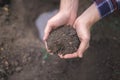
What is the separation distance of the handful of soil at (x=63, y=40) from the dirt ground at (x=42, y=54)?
0.41 meters

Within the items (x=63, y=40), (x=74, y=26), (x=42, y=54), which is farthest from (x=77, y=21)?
(x=42, y=54)

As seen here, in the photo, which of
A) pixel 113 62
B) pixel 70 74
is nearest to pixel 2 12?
pixel 70 74

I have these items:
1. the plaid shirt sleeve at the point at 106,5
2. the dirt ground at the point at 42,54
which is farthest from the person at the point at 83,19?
the dirt ground at the point at 42,54

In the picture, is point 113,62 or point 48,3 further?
point 48,3

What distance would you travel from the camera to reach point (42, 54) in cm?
196

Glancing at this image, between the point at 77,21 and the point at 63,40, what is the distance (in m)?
0.14

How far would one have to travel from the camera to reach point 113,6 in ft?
4.82

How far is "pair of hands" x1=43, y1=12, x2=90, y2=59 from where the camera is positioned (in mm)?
1443

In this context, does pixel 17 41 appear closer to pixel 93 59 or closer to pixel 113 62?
pixel 93 59

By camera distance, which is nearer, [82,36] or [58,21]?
[82,36]

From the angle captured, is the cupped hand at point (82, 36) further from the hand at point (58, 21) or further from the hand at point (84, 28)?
the hand at point (58, 21)

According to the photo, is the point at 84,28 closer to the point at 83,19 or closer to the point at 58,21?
the point at 83,19

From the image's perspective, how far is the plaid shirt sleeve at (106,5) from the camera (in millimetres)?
1460

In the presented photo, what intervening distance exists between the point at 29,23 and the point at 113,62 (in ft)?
2.30
